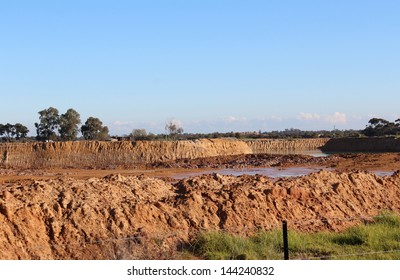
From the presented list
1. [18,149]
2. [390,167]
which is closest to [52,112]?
[18,149]

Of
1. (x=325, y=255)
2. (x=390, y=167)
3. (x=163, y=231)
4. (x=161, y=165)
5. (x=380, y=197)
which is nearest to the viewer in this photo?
(x=325, y=255)

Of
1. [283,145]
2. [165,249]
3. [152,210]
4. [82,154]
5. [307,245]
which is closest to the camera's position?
[165,249]

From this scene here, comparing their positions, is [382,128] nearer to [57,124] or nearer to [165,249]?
[57,124]

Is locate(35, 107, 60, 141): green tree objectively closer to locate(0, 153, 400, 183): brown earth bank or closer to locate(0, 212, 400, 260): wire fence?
locate(0, 153, 400, 183): brown earth bank

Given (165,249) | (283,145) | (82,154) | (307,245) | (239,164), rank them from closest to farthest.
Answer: (165,249) < (307,245) < (239,164) < (82,154) < (283,145)

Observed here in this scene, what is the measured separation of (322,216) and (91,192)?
18.6 feet

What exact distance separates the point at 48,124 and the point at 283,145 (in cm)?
3127

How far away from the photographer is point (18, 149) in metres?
45.9

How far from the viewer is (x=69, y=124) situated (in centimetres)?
6662

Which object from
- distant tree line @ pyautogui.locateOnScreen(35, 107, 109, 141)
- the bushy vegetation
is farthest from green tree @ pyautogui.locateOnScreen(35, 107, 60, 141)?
the bushy vegetation

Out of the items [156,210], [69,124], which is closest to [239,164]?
[156,210]

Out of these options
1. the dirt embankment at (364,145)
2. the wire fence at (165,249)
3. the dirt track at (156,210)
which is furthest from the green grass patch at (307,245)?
the dirt embankment at (364,145)

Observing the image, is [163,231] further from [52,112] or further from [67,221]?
[52,112]

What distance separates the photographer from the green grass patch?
10180mm
